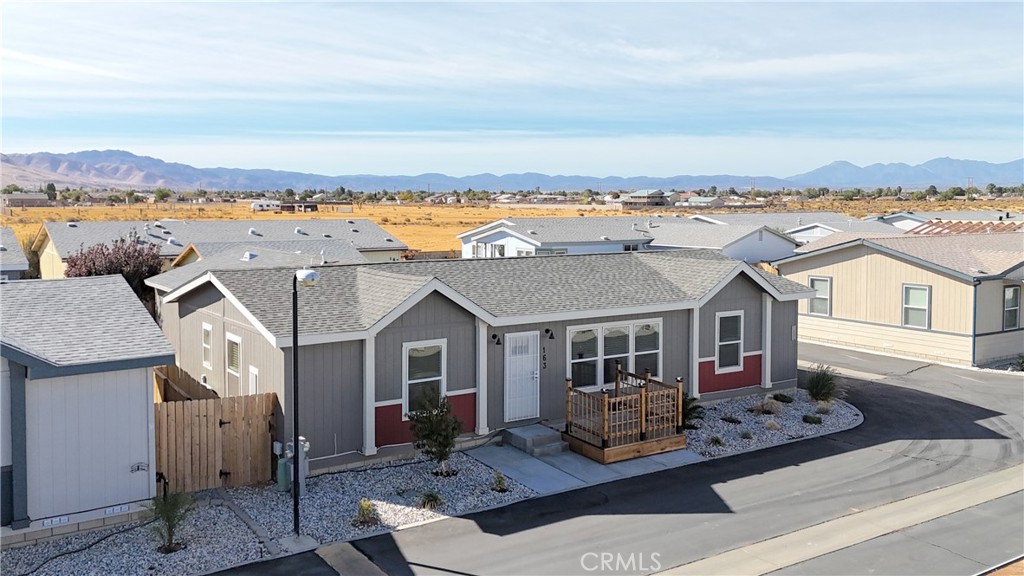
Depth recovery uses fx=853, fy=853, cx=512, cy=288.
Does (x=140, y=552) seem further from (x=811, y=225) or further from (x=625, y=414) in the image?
(x=811, y=225)

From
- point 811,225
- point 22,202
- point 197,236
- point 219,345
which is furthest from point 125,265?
point 22,202

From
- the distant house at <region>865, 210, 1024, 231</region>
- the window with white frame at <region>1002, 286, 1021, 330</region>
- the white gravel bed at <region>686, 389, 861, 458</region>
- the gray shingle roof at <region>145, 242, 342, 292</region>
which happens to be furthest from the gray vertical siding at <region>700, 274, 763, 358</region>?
the distant house at <region>865, 210, 1024, 231</region>

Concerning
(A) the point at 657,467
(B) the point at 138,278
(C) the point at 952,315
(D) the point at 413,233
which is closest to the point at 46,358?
(A) the point at 657,467

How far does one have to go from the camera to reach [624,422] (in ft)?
56.1

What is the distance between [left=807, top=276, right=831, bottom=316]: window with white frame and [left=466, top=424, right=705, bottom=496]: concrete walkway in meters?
15.9

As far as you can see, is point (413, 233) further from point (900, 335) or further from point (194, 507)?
point (194, 507)

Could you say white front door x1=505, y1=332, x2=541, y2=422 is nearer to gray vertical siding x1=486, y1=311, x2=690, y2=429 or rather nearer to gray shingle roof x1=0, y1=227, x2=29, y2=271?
gray vertical siding x1=486, y1=311, x2=690, y2=429

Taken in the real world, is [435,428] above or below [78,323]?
below

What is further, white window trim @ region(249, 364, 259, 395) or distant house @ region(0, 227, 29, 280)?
distant house @ region(0, 227, 29, 280)

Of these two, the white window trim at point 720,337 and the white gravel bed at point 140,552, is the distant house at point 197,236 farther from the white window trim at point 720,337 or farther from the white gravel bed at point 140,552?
the white gravel bed at point 140,552

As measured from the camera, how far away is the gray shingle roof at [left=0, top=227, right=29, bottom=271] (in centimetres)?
2531

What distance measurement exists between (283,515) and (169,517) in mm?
1982

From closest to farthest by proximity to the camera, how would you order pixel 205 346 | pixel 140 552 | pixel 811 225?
pixel 140 552, pixel 205 346, pixel 811 225

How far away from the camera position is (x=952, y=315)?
2702 cm
